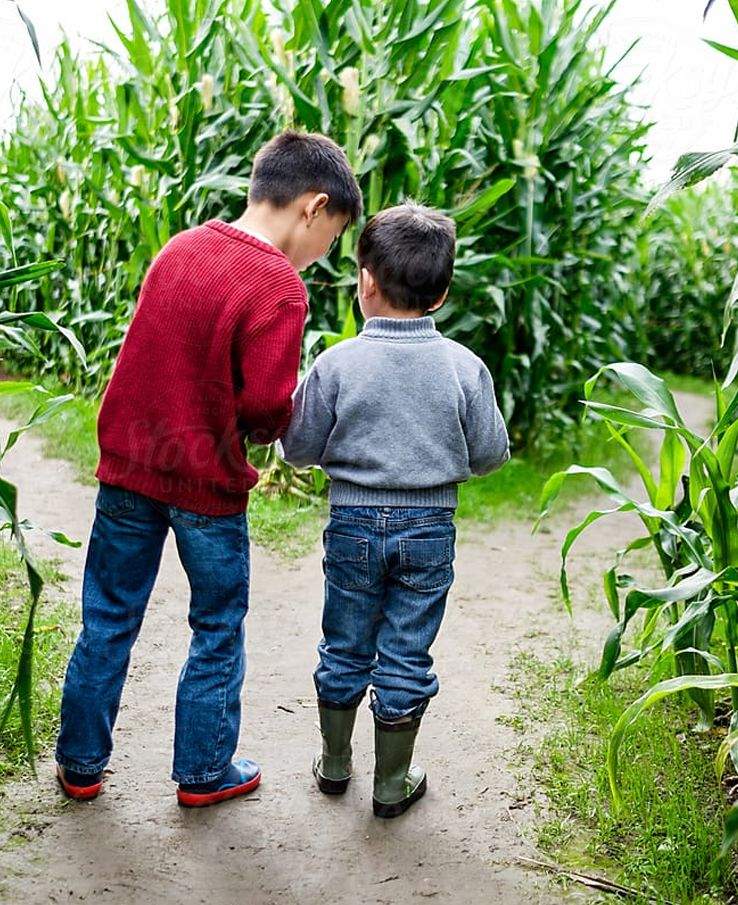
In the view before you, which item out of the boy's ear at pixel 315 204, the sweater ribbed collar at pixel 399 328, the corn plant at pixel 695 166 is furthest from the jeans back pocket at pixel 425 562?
the corn plant at pixel 695 166

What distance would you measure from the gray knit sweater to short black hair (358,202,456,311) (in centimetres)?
5

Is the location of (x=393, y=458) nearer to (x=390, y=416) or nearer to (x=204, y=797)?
(x=390, y=416)

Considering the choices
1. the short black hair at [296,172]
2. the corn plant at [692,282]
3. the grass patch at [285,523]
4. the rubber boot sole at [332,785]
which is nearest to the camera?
the short black hair at [296,172]

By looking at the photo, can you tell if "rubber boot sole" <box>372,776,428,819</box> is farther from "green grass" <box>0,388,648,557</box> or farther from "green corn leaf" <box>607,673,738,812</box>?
"green grass" <box>0,388,648,557</box>

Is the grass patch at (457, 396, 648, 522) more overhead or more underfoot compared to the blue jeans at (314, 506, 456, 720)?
more underfoot

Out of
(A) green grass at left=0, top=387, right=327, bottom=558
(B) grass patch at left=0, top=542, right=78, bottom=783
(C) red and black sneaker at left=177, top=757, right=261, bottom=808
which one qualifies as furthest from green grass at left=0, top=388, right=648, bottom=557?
(C) red and black sneaker at left=177, top=757, right=261, bottom=808

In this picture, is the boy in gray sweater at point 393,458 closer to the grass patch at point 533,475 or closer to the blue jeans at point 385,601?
the blue jeans at point 385,601

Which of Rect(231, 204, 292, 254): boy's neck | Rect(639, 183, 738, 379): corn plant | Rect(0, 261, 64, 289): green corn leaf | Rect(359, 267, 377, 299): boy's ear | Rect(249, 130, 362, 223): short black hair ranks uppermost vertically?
Rect(249, 130, 362, 223): short black hair

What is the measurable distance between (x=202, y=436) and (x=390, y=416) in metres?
0.35

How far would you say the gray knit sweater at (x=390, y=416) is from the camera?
78.2 inches

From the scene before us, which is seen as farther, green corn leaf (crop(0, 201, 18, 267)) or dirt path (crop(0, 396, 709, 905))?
green corn leaf (crop(0, 201, 18, 267))

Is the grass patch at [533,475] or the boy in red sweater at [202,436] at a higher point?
the boy in red sweater at [202,436]

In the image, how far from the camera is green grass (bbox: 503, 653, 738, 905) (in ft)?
6.02

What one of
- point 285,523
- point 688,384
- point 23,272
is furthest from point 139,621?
point 688,384
